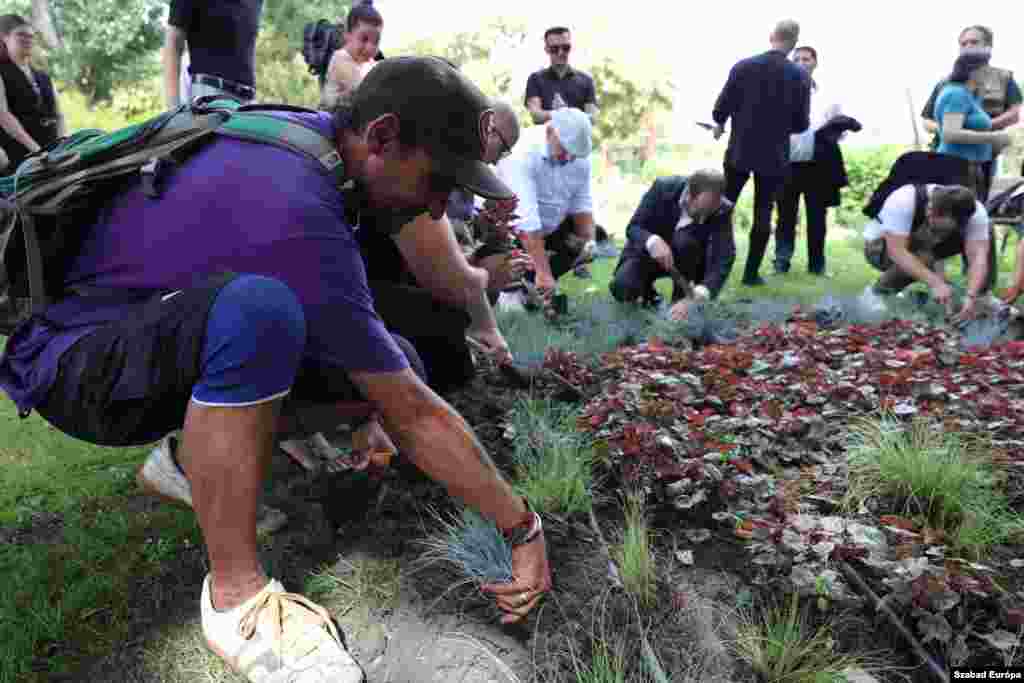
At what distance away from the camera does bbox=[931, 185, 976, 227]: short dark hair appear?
15.8ft

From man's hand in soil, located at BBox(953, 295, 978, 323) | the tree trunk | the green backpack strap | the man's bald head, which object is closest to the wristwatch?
the green backpack strap

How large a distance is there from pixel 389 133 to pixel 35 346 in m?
1.01

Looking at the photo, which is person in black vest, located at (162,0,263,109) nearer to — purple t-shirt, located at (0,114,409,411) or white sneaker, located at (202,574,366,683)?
purple t-shirt, located at (0,114,409,411)

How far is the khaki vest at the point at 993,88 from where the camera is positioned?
5707 mm

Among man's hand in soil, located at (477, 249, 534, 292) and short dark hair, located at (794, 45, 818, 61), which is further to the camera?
short dark hair, located at (794, 45, 818, 61)

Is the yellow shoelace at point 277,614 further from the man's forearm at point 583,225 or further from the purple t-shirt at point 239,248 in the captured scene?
the man's forearm at point 583,225

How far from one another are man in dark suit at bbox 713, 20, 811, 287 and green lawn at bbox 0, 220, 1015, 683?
4.91 m

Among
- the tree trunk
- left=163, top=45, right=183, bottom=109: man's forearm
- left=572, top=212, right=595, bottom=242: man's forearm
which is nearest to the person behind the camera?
left=163, top=45, right=183, bottom=109: man's forearm

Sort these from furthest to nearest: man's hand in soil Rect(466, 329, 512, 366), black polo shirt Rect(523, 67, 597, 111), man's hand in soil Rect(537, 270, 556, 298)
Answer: black polo shirt Rect(523, 67, 597, 111) → man's hand in soil Rect(537, 270, 556, 298) → man's hand in soil Rect(466, 329, 512, 366)

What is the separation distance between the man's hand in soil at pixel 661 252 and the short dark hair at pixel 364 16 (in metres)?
2.19

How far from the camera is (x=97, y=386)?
1617mm

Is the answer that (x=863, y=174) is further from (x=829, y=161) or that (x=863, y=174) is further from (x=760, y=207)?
(x=760, y=207)

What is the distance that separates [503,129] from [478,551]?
2.37 m

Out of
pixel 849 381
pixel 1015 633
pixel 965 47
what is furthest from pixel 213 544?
pixel 965 47
